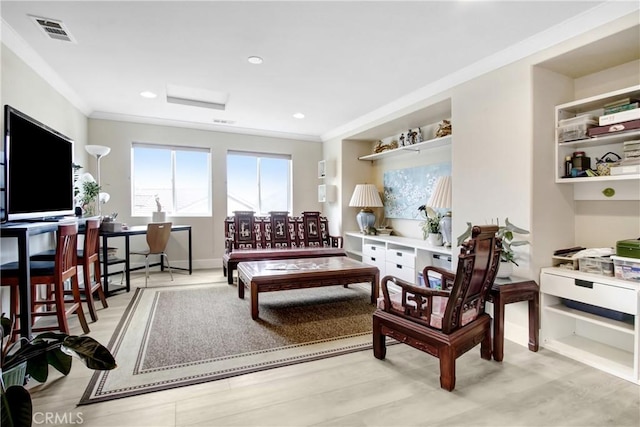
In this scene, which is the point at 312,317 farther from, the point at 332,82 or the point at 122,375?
the point at 332,82

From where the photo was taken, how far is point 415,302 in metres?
2.21

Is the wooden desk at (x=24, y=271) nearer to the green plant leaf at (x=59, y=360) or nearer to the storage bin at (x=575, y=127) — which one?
the green plant leaf at (x=59, y=360)

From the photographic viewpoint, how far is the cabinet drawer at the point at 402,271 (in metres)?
3.99

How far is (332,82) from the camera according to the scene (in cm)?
360

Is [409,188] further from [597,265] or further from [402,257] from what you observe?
[597,265]

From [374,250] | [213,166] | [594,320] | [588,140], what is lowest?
[594,320]

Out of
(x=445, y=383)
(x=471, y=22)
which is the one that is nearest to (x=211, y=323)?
(x=445, y=383)

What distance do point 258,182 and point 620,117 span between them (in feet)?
16.7

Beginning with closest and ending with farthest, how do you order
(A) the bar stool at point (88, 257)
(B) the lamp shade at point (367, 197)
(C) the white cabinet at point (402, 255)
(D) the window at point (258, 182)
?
(A) the bar stool at point (88, 257) → (C) the white cabinet at point (402, 255) → (B) the lamp shade at point (367, 197) → (D) the window at point (258, 182)

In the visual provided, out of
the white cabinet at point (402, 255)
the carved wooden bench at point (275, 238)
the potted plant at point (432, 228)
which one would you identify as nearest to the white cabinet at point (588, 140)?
the white cabinet at point (402, 255)

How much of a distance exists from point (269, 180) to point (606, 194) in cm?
493

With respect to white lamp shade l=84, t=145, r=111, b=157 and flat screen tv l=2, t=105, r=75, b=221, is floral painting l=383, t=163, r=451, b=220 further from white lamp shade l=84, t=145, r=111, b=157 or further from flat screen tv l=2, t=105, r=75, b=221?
flat screen tv l=2, t=105, r=75, b=221

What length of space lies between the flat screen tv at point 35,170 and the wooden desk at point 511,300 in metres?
3.56

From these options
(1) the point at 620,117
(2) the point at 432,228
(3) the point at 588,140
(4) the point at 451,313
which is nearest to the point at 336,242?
(2) the point at 432,228
